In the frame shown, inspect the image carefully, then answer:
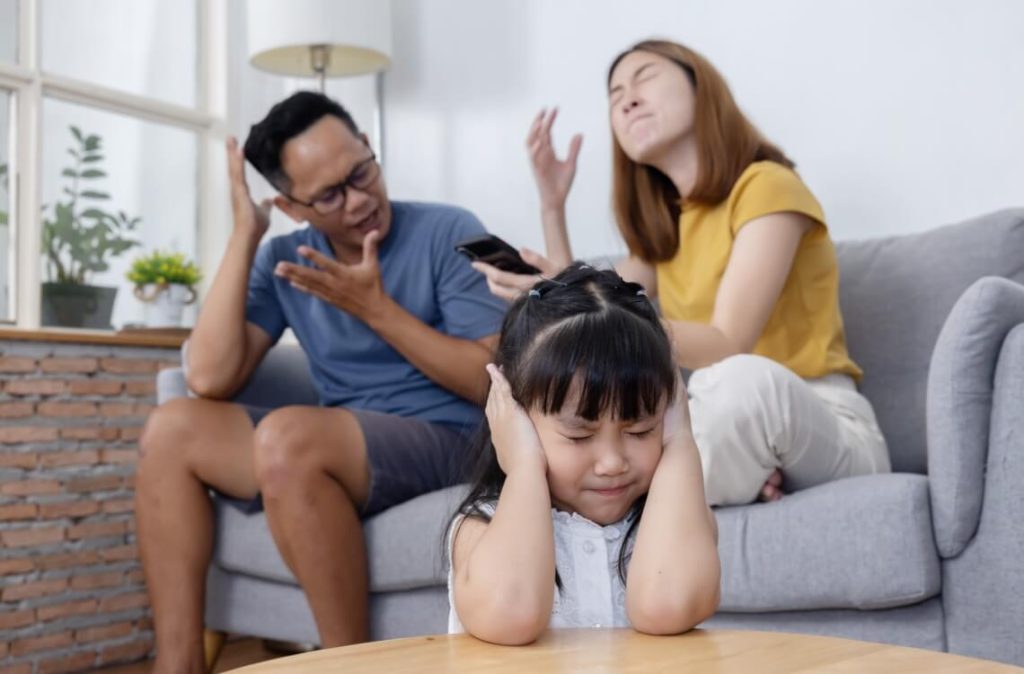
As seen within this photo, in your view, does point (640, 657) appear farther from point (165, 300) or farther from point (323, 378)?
point (165, 300)

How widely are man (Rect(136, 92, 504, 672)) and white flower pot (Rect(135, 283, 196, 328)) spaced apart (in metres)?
0.80

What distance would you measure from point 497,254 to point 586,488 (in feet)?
2.96

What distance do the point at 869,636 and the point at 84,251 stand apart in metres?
2.36

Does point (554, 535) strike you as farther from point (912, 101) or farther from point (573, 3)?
point (573, 3)

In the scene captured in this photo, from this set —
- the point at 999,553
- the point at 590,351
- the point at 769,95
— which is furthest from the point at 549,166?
the point at 590,351

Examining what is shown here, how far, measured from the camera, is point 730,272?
2014 mm

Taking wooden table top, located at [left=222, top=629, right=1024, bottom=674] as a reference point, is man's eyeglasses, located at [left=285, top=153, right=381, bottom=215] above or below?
above

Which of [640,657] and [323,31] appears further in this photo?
[323,31]

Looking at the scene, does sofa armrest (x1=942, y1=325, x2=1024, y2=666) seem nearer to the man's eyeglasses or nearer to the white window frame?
the man's eyeglasses

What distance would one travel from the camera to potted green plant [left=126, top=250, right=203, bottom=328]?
3.17 meters

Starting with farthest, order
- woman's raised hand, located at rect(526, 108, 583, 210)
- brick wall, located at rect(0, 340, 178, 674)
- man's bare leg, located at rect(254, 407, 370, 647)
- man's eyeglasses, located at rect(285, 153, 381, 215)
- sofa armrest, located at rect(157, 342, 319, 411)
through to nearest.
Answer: brick wall, located at rect(0, 340, 178, 674) → woman's raised hand, located at rect(526, 108, 583, 210) → sofa armrest, located at rect(157, 342, 319, 411) → man's eyeglasses, located at rect(285, 153, 381, 215) → man's bare leg, located at rect(254, 407, 370, 647)

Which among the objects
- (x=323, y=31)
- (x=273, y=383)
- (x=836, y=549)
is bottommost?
(x=836, y=549)

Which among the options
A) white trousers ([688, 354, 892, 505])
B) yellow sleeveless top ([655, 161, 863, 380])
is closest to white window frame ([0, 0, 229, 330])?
yellow sleeveless top ([655, 161, 863, 380])

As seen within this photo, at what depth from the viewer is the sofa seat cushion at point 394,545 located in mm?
1972
